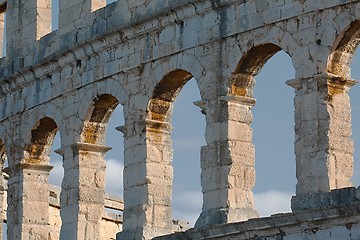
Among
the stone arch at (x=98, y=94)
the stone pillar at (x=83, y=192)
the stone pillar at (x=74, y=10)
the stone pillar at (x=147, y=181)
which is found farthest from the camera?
the stone pillar at (x=74, y=10)

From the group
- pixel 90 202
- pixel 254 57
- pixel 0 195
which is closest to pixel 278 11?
pixel 254 57

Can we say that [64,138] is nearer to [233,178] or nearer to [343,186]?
[233,178]

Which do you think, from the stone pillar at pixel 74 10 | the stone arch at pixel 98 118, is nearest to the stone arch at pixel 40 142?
the stone arch at pixel 98 118

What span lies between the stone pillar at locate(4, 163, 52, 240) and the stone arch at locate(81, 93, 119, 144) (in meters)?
1.70

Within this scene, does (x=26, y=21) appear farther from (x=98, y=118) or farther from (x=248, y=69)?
(x=248, y=69)

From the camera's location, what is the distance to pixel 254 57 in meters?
24.1

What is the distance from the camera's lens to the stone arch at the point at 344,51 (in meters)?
22.8

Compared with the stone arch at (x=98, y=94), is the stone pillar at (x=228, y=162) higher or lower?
lower

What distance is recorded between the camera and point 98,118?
26703 millimetres

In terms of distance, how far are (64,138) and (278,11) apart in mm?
5047

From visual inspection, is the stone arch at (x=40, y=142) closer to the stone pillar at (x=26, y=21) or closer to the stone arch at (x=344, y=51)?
the stone pillar at (x=26, y=21)

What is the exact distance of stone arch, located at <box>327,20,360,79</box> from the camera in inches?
898

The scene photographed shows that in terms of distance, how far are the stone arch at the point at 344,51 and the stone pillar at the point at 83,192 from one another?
5193 millimetres

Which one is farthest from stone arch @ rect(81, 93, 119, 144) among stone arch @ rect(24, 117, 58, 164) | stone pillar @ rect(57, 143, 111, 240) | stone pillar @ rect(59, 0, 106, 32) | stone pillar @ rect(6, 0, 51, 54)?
stone pillar @ rect(6, 0, 51, 54)
